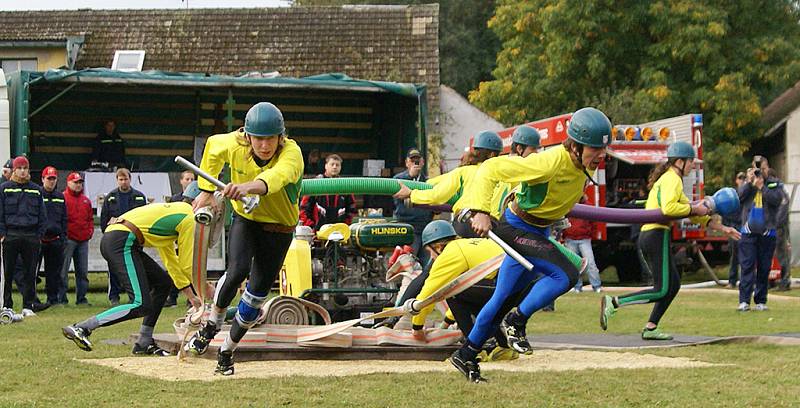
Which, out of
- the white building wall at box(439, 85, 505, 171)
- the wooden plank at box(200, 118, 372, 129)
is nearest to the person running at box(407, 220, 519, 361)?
the wooden plank at box(200, 118, 372, 129)

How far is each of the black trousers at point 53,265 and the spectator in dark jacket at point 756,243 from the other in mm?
8876

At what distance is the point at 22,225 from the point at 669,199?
8314 mm

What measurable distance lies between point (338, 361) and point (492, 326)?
5.72ft

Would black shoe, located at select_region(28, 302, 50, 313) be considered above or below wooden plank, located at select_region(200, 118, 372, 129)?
below

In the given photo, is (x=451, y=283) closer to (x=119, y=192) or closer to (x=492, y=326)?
(x=492, y=326)

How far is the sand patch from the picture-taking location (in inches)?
384

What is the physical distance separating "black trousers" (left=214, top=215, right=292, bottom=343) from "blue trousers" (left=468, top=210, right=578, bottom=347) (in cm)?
151

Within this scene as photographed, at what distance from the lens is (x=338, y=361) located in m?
10.8

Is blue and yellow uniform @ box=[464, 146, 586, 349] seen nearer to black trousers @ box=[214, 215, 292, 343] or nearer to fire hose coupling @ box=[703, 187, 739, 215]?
black trousers @ box=[214, 215, 292, 343]

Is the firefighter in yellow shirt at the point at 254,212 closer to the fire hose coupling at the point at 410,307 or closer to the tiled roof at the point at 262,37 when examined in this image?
the fire hose coupling at the point at 410,307

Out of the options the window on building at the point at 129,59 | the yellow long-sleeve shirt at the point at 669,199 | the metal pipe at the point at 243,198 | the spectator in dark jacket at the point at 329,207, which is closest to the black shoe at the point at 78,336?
the metal pipe at the point at 243,198

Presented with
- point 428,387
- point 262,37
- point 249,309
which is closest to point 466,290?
point 249,309

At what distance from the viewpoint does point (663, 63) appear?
37719 millimetres

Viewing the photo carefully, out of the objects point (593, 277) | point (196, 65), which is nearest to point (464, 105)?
point (196, 65)
